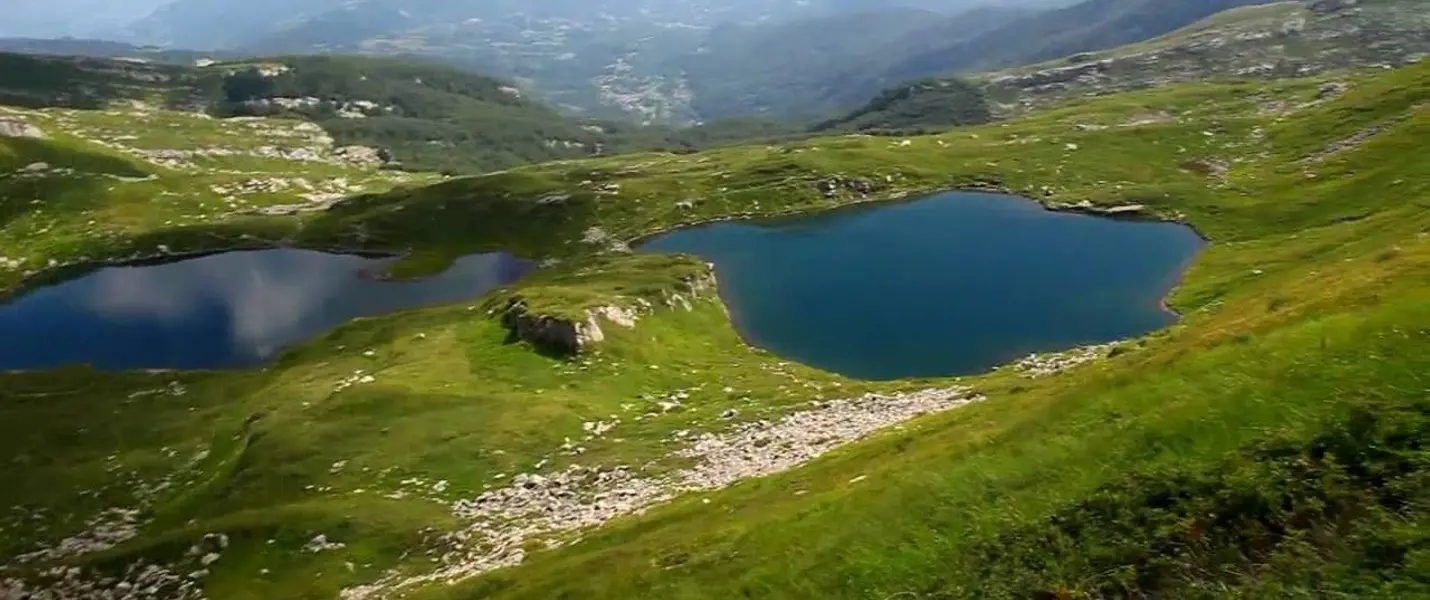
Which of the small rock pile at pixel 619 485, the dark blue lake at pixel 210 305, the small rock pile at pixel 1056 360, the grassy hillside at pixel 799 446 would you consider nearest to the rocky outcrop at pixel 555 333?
the grassy hillside at pixel 799 446

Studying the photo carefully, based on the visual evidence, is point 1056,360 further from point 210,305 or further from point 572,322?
point 210,305

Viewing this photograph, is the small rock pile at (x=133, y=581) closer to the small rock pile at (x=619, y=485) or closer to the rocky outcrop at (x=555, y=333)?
the small rock pile at (x=619, y=485)

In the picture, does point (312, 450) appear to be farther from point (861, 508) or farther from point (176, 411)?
point (861, 508)

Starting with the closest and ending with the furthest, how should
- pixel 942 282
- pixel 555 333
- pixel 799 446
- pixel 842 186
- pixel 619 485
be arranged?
pixel 619 485 → pixel 799 446 → pixel 555 333 → pixel 942 282 → pixel 842 186

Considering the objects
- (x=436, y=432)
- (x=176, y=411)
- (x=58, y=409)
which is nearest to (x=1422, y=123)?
(x=436, y=432)

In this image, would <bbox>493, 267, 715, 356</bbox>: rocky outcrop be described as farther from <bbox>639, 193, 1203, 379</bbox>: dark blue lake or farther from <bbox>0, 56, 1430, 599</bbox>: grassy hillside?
<bbox>639, 193, 1203, 379</bbox>: dark blue lake

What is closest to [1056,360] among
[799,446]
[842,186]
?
[799,446]
